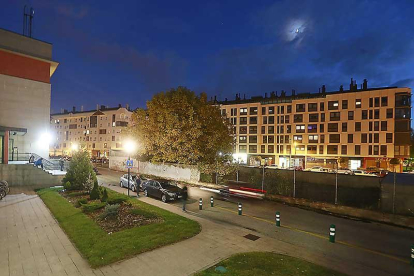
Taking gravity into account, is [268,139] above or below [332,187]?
above

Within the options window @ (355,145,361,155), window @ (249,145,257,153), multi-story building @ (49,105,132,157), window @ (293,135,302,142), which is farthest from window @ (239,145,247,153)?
multi-story building @ (49,105,132,157)

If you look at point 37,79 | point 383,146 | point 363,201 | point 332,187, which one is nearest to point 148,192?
point 332,187

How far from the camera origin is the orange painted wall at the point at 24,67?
94.1 ft

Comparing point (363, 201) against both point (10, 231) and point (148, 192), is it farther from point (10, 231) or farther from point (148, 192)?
point (10, 231)

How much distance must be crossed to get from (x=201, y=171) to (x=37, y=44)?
92.6 feet

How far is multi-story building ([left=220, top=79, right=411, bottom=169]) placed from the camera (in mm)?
49938

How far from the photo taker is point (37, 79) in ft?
102

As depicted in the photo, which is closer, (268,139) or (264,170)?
(264,170)

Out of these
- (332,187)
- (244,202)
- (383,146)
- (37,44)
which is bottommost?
(244,202)

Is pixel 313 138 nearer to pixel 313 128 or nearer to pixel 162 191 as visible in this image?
pixel 313 128

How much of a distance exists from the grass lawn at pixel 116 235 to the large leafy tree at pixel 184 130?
14.8 metres

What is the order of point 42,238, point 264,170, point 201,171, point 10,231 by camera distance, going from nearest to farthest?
point 42,238 < point 10,231 < point 264,170 < point 201,171

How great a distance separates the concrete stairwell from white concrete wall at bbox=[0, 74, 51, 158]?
878cm

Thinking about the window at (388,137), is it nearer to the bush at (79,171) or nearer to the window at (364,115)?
the window at (364,115)
